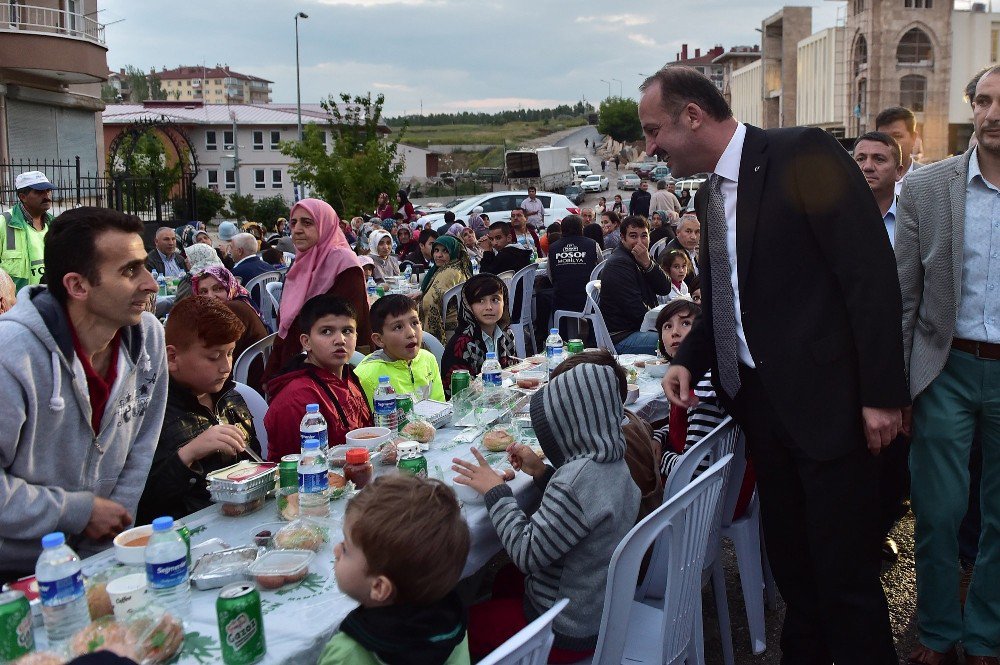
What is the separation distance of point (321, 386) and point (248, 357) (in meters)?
1.80

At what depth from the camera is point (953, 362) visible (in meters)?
2.85

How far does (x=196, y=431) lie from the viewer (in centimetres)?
297

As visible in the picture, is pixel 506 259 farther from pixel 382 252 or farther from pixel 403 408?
pixel 403 408

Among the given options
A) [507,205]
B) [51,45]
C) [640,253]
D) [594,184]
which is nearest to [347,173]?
[507,205]

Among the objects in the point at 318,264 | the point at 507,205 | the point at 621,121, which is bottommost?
the point at 318,264

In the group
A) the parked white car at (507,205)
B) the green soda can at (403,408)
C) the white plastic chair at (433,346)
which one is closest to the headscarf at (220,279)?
the white plastic chair at (433,346)

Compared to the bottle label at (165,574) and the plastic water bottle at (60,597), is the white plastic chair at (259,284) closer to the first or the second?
the bottle label at (165,574)

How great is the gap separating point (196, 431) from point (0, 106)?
827 inches

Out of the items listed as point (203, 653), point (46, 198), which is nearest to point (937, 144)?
point (46, 198)

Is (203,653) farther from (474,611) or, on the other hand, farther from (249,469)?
(474,611)

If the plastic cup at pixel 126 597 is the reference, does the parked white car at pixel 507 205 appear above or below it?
above

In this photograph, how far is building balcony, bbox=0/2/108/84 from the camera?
19.4m

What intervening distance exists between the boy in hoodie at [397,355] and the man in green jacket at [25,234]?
4227 mm

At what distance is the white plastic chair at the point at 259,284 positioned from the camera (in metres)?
8.41
